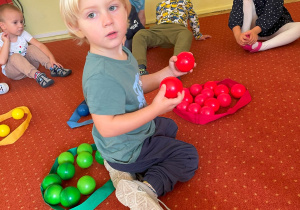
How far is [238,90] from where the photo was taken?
1.23m

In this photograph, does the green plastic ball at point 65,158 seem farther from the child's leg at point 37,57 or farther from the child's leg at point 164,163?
the child's leg at point 37,57

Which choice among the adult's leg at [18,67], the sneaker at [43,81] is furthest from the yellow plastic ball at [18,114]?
the adult's leg at [18,67]

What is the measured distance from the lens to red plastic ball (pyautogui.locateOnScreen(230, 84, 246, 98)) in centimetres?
123

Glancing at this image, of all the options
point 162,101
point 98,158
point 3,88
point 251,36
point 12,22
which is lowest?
point 3,88

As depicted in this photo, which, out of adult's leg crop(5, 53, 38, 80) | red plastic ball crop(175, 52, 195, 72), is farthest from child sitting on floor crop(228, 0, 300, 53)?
adult's leg crop(5, 53, 38, 80)

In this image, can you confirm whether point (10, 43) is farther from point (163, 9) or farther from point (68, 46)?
point (163, 9)

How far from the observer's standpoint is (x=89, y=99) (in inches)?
27.5

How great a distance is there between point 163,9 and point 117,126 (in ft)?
4.87

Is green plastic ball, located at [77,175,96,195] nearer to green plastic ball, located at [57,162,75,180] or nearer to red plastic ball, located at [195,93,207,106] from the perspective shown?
green plastic ball, located at [57,162,75,180]

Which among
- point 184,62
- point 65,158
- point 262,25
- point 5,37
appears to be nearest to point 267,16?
point 262,25

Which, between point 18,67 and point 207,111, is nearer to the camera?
point 207,111

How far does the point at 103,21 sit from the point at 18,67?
4.79ft

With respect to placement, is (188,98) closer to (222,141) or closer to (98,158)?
(222,141)

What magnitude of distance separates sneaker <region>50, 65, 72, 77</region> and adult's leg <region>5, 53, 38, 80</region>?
0.12 metres
